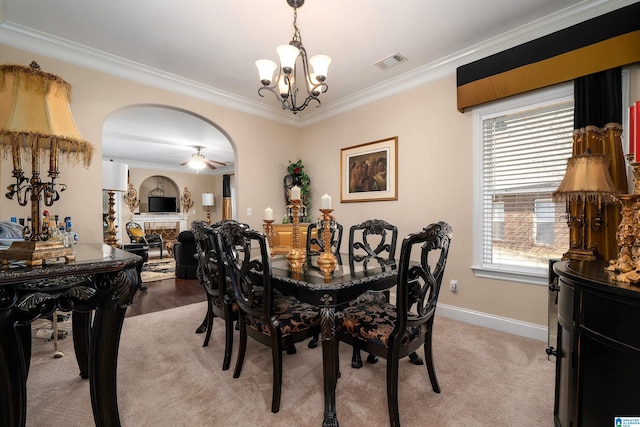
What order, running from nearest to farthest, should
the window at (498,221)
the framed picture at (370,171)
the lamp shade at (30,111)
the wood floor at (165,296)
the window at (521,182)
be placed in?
the lamp shade at (30,111) < the window at (521,182) < the window at (498,221) < the wood floor at (165,296) < the framed picture at (370,171)

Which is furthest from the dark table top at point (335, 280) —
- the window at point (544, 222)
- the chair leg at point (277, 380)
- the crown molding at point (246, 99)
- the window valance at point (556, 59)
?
the crown molding at point (246, 99)

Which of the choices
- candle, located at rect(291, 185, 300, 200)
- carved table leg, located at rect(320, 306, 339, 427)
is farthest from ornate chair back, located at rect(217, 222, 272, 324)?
candle, located at rect(291, 185, 300, 200)

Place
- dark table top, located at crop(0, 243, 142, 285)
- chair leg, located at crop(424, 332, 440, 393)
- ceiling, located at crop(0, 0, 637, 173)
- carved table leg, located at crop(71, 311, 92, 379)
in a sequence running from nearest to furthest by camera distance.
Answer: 1. dark table top, located at crop(0, 243, 142, 285)
2. chair leg, located at crop(424, 332, 440, 393)
3. carved table leg, located at crop(71, 311, 92, 379)
4. ceiling, located at crop(0, 0, 637, 173)

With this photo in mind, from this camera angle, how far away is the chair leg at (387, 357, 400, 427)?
147 centimetres

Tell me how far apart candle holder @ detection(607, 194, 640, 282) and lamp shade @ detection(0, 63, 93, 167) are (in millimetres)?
2295

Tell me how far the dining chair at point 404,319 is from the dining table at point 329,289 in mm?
152

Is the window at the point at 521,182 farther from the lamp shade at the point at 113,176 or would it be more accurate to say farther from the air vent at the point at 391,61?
the lamp shade at the point at 113,176

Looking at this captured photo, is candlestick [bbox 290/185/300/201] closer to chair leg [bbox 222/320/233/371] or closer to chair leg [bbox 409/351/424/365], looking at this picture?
chair leg [bbox 222/320/233/371]

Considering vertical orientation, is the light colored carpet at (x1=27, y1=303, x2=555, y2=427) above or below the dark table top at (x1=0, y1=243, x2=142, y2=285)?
below

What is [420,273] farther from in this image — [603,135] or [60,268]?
[603,135]

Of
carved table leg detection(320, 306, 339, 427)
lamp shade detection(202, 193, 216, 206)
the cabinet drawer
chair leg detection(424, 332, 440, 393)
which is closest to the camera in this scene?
the cabinet drawer

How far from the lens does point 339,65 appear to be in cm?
320

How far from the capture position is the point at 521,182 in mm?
2703

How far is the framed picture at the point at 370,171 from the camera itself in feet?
11.9
